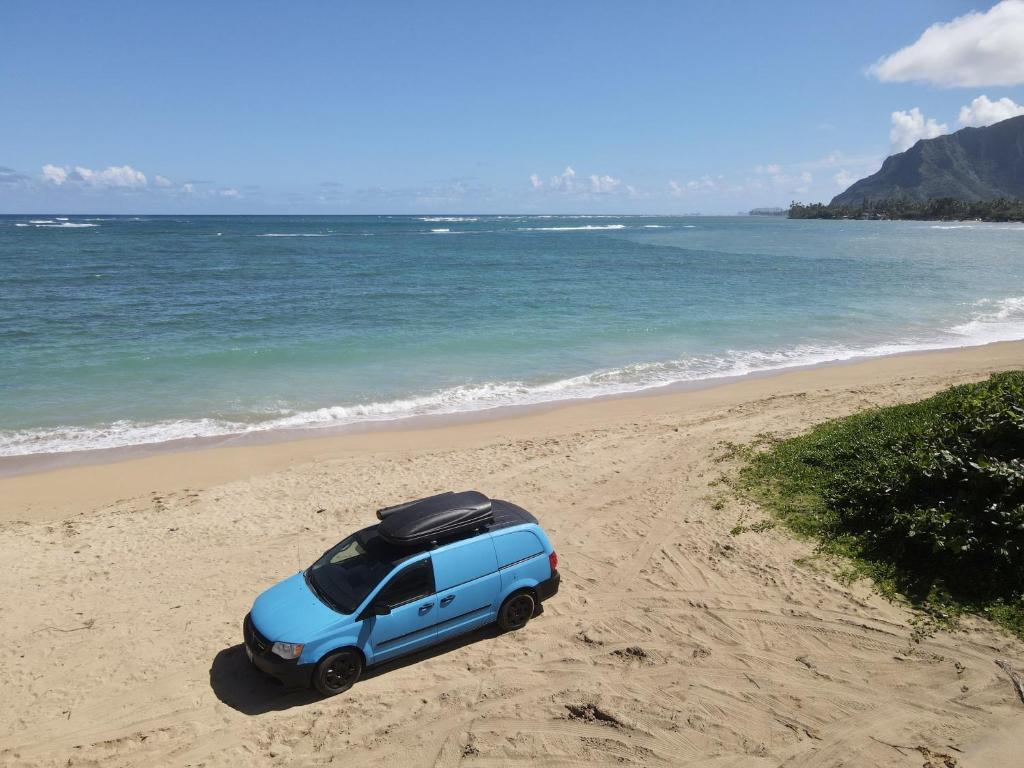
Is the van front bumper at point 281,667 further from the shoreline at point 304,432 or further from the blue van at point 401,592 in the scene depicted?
the shoreline at point 304,432

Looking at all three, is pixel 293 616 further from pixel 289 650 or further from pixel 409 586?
pixel 409 586

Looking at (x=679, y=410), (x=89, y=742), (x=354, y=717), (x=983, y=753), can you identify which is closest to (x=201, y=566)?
(x=89, y=742)

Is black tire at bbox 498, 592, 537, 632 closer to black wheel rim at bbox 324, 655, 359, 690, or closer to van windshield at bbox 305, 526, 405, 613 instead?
van windshield at bbox 305, 526, 405, 613

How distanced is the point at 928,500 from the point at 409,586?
745 cm

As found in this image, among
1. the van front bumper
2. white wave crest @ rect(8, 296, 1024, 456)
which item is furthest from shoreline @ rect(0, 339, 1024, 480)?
the van front bumper

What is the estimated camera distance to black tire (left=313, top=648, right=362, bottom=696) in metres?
7.06

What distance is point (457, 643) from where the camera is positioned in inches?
317

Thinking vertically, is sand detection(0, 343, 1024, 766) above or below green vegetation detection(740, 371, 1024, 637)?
below

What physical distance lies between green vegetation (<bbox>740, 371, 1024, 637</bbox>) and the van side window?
5.78 meters

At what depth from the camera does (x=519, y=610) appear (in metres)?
8.30

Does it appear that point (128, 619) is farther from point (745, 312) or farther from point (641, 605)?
point (745, 312)

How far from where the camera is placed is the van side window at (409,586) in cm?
739

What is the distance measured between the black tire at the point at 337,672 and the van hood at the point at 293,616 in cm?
34

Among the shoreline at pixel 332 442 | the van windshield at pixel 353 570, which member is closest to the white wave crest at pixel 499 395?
the shoreline at pixel 332 442
